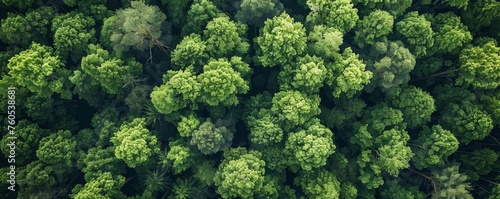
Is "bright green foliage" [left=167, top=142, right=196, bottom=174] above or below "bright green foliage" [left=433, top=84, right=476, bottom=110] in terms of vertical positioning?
below

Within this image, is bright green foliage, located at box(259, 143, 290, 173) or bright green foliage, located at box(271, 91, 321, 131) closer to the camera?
bright green foliage, located at box(271, 91, 321, 131)

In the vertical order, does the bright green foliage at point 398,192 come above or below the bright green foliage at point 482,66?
below

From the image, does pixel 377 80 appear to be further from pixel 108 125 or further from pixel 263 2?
pixel 108 125

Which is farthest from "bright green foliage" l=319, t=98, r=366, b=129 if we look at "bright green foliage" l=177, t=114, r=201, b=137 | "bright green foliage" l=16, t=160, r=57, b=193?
"bright green foliage" l=16, t=160, r=57, b=193

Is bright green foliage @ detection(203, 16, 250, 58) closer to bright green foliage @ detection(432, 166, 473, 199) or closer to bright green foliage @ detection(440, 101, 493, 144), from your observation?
bright green foliage @ detection(440, 101, 493, 144)

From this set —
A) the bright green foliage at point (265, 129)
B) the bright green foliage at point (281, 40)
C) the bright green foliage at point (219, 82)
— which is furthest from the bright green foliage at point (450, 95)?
the bright green foliage at point (219, 82)

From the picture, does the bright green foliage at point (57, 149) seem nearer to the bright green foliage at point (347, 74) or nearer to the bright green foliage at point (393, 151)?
the bright green foliage at point (347, 74)

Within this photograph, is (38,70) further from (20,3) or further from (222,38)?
(222,38)
